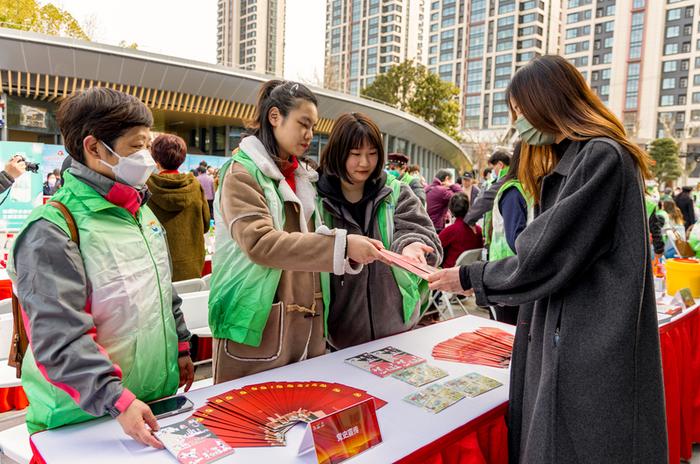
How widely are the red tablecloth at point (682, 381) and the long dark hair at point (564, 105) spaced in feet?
4.73

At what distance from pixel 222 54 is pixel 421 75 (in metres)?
57.8

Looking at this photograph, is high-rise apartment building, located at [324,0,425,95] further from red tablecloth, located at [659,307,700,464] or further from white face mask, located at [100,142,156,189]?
white face mask, located at [100,142,156,189]

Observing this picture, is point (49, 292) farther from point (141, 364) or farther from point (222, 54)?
point (222, 54)

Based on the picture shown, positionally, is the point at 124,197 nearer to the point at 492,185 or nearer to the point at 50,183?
the point at 492,185

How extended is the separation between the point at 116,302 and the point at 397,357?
3.42ft

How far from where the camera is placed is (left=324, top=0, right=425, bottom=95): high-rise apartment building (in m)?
87.2

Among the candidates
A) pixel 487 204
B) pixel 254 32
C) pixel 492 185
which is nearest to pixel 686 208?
pixel 487 204

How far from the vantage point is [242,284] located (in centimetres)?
165

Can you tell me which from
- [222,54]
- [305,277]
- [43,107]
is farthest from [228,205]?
[222,54]

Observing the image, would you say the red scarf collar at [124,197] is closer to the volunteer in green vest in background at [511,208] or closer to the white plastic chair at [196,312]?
the white plastic chair at [196,312]

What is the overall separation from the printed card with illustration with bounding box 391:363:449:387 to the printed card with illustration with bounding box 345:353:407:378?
0.03 metres

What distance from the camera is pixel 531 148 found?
1.59m

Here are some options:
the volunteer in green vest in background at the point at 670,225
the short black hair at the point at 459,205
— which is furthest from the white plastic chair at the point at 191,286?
the volunteer in green vest in background at the point at 670,225

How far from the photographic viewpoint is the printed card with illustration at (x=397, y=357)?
1.86 meters
